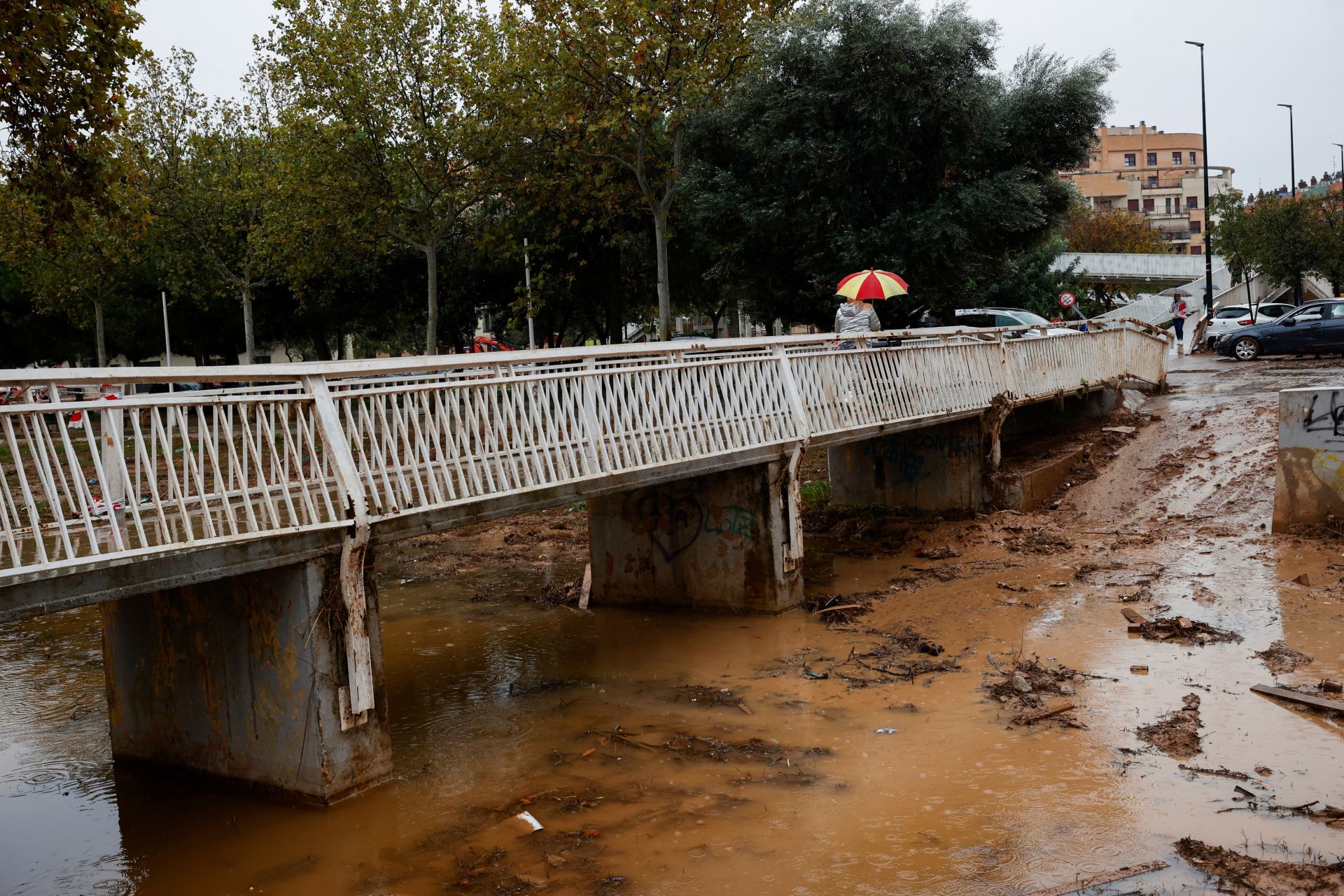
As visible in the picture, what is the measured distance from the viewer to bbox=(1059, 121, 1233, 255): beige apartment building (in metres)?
102

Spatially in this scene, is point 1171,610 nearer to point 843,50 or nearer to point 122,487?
point 122,487

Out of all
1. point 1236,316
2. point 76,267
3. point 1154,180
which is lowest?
point 1236,316

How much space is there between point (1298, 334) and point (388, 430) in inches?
1029

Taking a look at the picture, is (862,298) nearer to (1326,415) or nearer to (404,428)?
(1326,415)

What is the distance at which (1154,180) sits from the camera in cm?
10431

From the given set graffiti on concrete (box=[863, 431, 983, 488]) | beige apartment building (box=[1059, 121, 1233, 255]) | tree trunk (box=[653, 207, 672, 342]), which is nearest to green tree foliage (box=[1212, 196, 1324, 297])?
tree trunk (box=[653, 207, 672, 342])

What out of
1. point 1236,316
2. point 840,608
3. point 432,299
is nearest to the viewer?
point 840,608

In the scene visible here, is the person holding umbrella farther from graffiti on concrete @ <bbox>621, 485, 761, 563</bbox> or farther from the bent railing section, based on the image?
graffiti on concrete @ <bbox>621, 485, 761, 563</bbox>

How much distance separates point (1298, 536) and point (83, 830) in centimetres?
1193

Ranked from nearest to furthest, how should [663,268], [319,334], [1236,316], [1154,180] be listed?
[663,268] → [1236,316] → [319,334] → [1154,180]

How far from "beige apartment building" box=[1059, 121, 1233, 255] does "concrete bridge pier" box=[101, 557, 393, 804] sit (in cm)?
10087

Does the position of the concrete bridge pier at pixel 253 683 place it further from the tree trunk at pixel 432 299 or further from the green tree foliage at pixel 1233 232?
the green tree foliage at pixel 1233 232

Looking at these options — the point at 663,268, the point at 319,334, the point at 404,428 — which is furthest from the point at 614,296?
the point at 404,428

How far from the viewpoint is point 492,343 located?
132 ft
